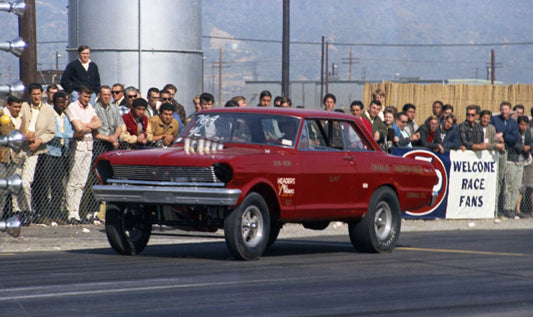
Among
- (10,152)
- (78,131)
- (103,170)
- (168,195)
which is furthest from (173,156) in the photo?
(78,131)

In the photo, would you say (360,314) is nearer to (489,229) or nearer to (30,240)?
(30,240)

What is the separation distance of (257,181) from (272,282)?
1.88 m

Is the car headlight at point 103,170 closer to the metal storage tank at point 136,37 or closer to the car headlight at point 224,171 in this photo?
the car headlight at point 224,171

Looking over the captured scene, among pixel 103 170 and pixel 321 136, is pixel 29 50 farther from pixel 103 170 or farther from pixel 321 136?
pixel 321 136

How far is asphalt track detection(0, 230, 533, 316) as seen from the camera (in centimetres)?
757

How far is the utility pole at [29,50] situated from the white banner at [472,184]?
316 inches

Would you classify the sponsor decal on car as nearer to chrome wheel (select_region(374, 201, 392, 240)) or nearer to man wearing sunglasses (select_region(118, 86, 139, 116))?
chrome wheel (select_region(374, 201, 392, 240))

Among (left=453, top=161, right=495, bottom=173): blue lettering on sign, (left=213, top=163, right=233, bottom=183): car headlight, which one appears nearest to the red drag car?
(left=213, top=163, right=233, bottom=183): car headlight

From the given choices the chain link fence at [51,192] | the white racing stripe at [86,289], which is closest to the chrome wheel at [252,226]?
the white racing stripe at [86,289]

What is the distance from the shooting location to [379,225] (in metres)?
12.6

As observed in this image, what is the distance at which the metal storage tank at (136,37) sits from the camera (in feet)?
70.5

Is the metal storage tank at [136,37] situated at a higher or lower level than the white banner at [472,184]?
higher

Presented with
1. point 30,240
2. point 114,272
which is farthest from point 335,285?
point 30,240

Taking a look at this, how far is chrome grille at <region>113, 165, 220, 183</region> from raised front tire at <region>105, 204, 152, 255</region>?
470mm
